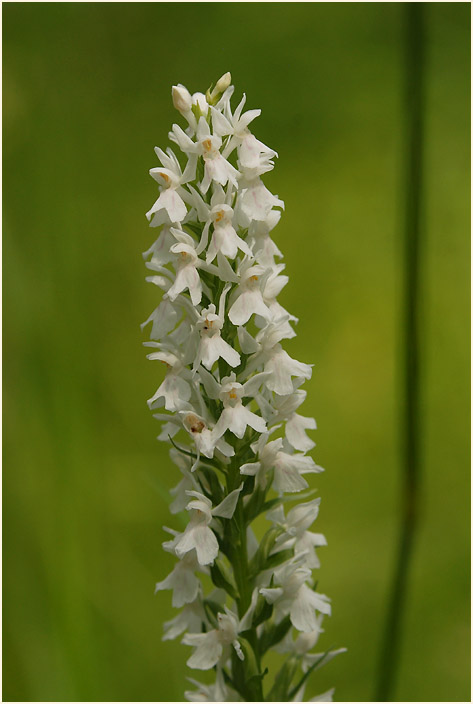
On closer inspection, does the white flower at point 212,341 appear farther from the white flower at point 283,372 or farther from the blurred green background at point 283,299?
the blurred green background at point 283,299

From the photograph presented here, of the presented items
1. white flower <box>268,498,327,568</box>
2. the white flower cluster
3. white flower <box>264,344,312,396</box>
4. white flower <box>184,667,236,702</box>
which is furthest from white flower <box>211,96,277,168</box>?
white flower <box>184,667,236,702</box>

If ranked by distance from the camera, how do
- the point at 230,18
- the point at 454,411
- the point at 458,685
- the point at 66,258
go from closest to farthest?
the point at 66,258 → the point at 458,685 → the point at 454,411 → the point at 230,18

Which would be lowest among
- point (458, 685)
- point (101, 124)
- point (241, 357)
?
point (458, 685)

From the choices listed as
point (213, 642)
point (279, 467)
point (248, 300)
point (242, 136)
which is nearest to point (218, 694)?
point (213, 642)

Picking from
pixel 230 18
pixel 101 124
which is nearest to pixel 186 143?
pixel 101 124

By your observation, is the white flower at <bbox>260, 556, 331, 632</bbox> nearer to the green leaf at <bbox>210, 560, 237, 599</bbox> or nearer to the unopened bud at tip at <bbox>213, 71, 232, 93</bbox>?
the green leaf at <bbox>210, 560, 237, 599</bbox>

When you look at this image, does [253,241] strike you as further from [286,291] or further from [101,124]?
[101,124]
